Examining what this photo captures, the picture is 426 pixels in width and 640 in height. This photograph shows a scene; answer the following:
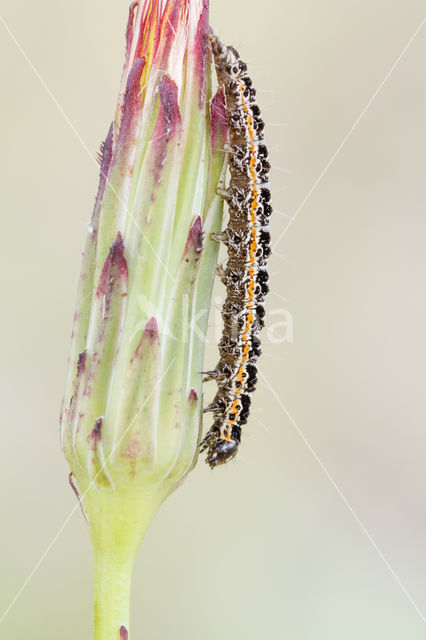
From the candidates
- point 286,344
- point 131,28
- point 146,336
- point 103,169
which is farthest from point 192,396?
point 286,344

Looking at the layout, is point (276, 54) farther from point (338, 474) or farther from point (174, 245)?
point (174, 245)

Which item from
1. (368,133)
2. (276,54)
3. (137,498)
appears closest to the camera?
(137,498)

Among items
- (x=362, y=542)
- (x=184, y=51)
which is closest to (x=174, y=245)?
(x=184, y=51)

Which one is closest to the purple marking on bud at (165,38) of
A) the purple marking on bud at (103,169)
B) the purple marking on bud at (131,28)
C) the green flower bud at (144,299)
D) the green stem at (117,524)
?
the green flower bud at (144,299)

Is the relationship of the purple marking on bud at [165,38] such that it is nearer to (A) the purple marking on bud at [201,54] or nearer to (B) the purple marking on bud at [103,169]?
(A) the purple marking on bud at [201,54]

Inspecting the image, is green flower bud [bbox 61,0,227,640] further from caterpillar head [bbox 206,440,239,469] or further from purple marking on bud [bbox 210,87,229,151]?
caterpillar head [bbox 206,440,239,469]

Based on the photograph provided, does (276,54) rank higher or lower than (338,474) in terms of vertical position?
higher

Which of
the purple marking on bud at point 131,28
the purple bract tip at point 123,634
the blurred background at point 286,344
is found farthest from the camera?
the blurred background at point 286,344

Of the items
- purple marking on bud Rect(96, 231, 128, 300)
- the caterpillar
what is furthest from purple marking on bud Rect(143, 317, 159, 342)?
the caterpillar

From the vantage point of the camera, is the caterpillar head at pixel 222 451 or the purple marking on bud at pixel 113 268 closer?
the purple marking on bud at pixel 113 268
